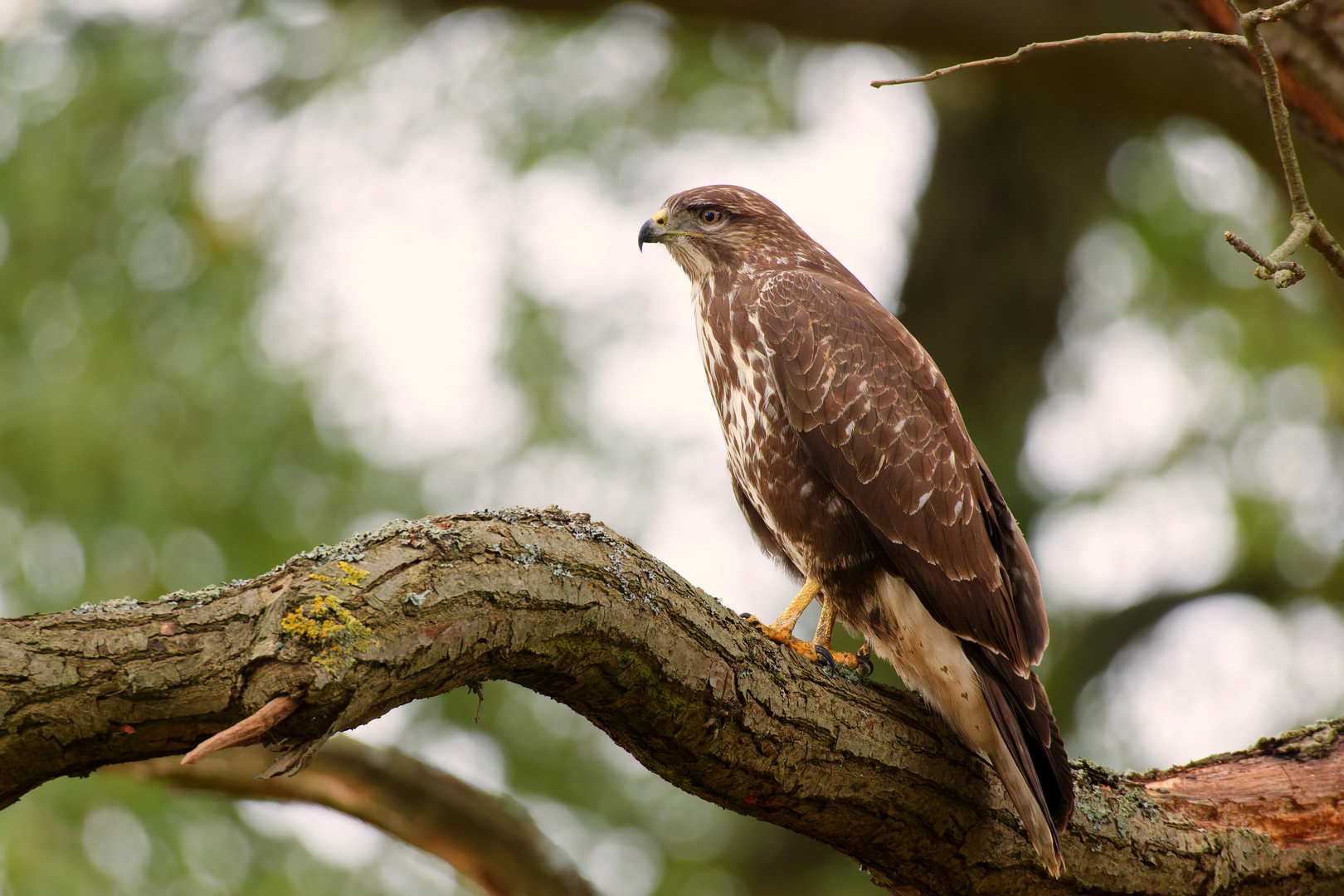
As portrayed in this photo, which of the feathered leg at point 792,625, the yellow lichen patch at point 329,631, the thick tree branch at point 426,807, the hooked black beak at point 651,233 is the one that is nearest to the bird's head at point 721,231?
the hooked black beak at point 651,233

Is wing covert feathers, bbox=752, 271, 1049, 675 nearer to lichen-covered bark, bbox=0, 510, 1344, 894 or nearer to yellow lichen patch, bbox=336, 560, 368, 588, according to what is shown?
lichen-covered bark, bbox=0, 510, 1344, 894

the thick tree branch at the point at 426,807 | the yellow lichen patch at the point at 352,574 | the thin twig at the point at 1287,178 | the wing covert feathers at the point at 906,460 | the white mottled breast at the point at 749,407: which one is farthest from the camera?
the thick tree branch at the point at 426,807

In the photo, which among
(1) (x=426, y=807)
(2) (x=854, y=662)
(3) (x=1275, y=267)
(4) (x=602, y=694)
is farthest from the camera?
(1) (x=426, y=807)

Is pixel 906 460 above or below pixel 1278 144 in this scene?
above

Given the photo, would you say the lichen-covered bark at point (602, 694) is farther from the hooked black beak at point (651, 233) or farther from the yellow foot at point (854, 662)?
the hooked black beak at point (651, 233)

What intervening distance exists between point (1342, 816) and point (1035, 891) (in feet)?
3.32

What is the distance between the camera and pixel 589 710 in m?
2.66

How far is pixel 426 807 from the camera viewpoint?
4012mm

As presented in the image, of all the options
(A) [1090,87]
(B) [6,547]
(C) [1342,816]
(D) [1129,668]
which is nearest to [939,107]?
(A) [1090,87]

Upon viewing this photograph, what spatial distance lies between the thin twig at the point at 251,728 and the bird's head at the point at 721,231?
2.70 meters

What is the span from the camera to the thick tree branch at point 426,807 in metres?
3.98

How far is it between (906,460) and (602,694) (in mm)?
1422

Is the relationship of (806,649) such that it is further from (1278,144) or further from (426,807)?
(1278,144)

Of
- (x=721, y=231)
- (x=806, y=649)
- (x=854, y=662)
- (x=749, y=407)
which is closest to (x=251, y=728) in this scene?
(x=806, y=649)
